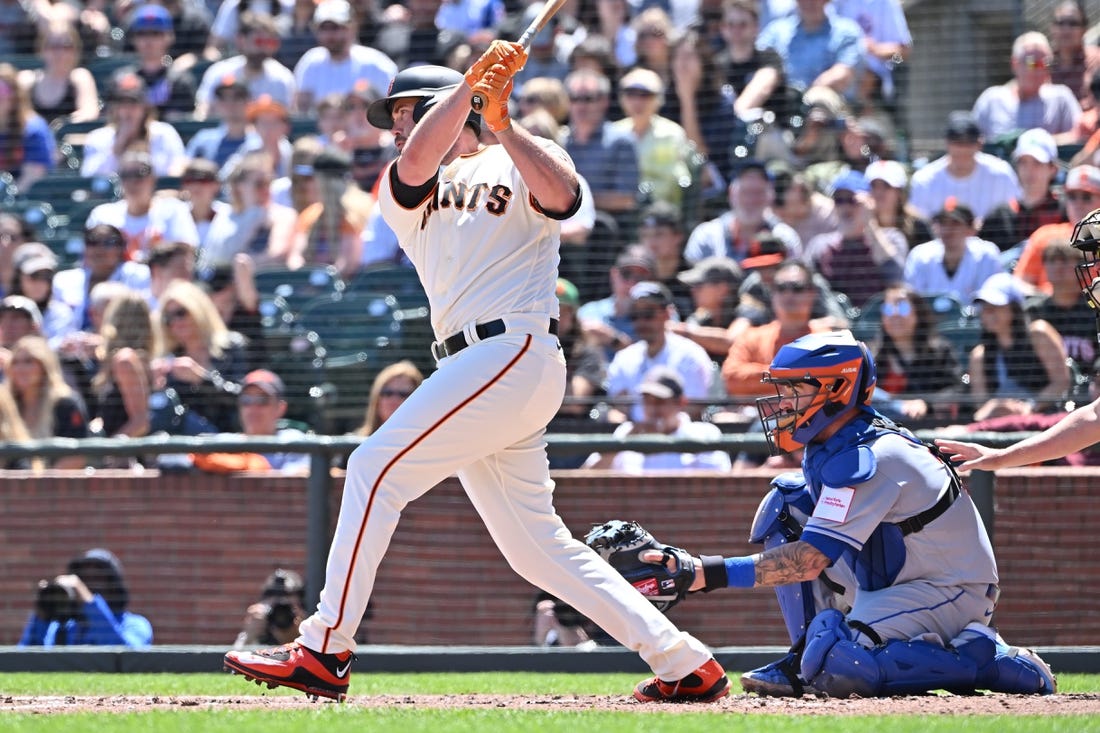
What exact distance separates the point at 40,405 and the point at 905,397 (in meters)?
4.37

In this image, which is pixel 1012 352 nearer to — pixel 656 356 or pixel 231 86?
pixel 656 356

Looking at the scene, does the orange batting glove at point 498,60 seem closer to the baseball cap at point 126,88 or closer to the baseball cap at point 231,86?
the baseball cap at point 231,86

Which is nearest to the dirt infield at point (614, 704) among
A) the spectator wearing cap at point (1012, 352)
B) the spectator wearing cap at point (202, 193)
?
the spectator wearing cap at point (1012, 352)

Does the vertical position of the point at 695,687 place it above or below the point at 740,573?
below

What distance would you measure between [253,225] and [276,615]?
13.3 feet

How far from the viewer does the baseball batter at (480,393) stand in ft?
14.1

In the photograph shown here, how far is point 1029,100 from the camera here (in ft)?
33.0

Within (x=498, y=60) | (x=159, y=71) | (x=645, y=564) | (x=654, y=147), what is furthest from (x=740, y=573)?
(x=159, y=71)

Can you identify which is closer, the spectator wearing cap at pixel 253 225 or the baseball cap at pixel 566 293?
the baseball cap at pixel 566 293

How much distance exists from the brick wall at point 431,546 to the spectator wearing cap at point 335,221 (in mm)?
2666

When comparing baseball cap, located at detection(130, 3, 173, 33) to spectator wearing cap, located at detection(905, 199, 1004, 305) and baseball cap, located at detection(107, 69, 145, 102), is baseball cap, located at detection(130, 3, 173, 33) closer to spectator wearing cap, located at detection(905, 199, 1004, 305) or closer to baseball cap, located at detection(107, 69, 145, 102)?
baseball cap, located at detection(107, 69, 145, 102)

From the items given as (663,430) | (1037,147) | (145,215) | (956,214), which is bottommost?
(663,430)

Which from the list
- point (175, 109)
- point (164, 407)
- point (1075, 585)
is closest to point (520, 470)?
point (1075, 585)

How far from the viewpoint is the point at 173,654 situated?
6852 millimetres
